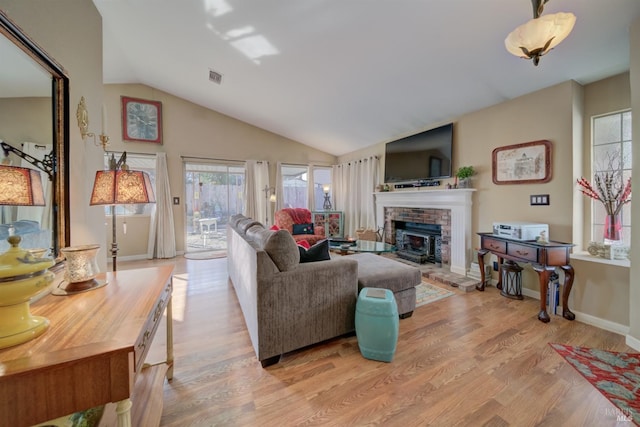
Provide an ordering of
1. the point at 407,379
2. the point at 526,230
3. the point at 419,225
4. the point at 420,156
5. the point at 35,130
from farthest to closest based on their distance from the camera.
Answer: the point at 419,225, the point at 420,156, the point at 526,230, the point at 407,379, the point at 35,130

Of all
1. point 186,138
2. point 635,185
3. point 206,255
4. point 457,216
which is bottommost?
point 206,255

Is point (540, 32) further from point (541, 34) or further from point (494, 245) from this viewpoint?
point (494, 245)

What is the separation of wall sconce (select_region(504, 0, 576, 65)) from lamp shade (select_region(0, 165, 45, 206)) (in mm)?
2777

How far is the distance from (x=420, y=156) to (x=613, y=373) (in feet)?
10.7

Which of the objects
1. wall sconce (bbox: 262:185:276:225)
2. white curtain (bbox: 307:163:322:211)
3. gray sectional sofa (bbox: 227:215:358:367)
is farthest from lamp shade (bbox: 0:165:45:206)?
white curtain (bbox: 307:163:322:211)

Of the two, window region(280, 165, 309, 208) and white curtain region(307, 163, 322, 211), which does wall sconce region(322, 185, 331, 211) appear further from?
window region(280, 165, 309, 208)

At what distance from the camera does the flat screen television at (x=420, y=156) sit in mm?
3744

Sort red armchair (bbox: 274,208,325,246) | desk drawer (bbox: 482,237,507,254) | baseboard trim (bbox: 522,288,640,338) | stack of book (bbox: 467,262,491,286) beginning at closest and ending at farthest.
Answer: baseboard trim (bbox: 522,288,640,338) → desk drawer (bbox: 482,237,507,254) → stack of book (bbox: 467,262,491,286) → red armchair (bbox: 274,208,325,246)

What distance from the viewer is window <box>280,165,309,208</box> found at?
621 centimetres

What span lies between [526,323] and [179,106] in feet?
21.2

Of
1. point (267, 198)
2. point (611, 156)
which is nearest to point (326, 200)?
point (267, 198)

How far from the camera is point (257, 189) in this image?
5.73 meters

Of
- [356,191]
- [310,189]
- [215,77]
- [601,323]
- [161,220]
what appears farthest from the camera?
[310,189]

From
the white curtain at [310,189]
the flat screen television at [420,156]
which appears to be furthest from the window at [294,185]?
the flat screen television at [420,156]
